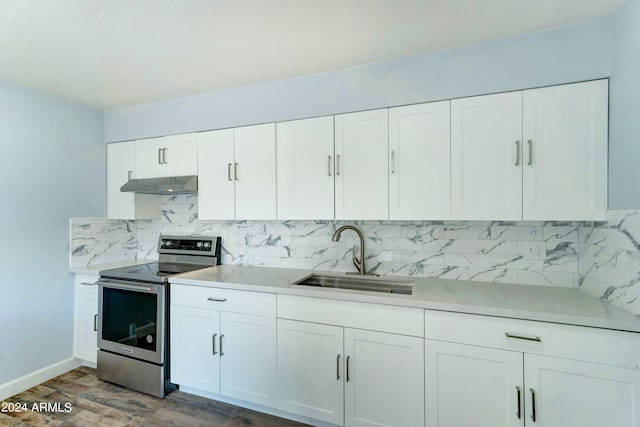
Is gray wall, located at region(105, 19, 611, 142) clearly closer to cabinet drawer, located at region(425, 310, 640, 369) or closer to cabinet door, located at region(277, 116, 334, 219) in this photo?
cabinet door, located at region(277, 116, 334, 219)

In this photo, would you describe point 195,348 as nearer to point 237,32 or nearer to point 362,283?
point 362,283

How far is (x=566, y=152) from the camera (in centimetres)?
165

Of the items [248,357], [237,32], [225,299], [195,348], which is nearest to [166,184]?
[225,299]

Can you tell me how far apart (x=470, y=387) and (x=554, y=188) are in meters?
1.17

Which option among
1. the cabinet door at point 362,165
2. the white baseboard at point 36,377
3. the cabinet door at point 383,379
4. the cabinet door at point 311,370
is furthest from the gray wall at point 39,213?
the cabinet door at point 383,379

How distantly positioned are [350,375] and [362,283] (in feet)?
→ 2.12

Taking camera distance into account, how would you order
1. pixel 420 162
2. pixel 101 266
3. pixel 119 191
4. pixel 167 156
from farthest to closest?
pixel 119 191 → pixel 101 266 → pixel 167 156 → pixel 420 162

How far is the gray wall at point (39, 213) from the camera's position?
2.27 meters

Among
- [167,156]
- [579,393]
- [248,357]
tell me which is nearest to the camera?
[579,393]

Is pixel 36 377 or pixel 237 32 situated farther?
pixel 36 377

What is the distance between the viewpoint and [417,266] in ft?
7.37

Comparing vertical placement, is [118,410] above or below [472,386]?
below

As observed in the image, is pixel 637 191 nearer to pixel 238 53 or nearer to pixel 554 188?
pixel 554 188

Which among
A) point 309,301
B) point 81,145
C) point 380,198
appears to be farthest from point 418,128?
point 81,145
